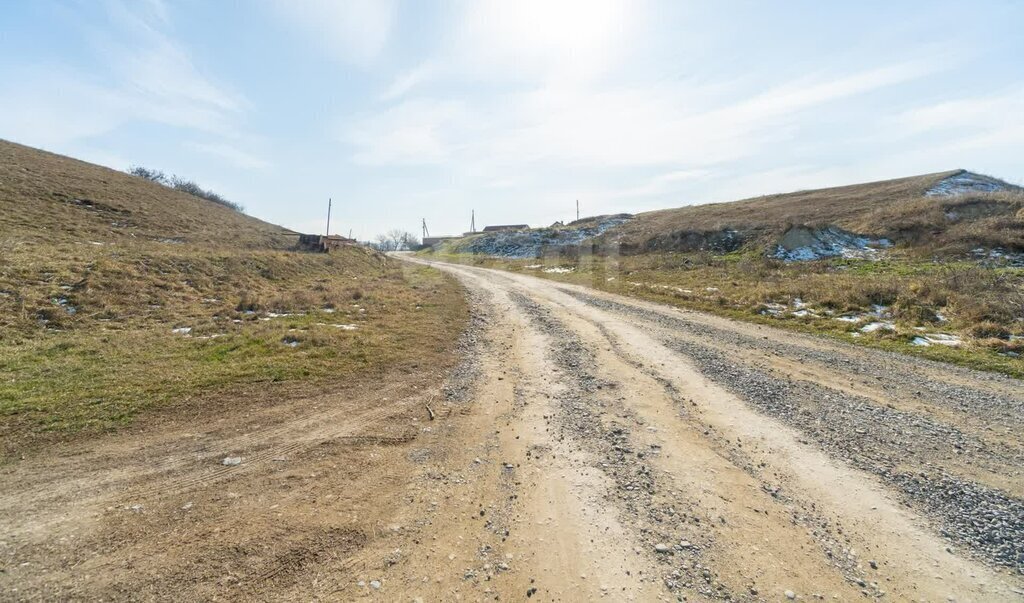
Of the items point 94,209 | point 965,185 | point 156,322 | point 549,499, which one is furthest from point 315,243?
point 965,185

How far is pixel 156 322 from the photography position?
12680 mm

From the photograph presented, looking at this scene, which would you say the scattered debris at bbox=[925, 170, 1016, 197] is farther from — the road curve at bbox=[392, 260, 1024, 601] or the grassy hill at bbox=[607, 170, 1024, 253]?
the road curve at bbox=[392, 260, 1024, 601]

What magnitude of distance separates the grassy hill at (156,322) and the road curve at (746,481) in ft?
14.8

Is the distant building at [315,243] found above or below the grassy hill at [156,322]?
above

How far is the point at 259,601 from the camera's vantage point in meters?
3.90

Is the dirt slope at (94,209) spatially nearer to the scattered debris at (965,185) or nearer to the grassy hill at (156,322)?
the grassy hill at (156,322)

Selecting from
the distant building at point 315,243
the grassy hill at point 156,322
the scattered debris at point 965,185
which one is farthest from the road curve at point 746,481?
the scattered debris at point 965,185

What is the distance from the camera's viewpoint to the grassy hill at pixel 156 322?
802cm

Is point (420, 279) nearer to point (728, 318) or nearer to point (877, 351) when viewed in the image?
point (728, 318)

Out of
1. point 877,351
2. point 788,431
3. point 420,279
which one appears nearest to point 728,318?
point 877,351

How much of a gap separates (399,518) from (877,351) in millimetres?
14217

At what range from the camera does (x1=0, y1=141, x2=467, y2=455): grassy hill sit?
8016 mm

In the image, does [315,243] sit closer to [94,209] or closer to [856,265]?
[94,209]

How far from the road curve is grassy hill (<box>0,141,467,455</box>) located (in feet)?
14.8
